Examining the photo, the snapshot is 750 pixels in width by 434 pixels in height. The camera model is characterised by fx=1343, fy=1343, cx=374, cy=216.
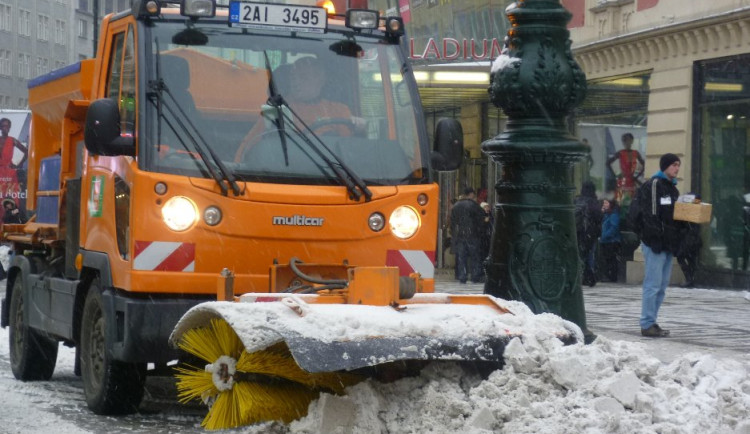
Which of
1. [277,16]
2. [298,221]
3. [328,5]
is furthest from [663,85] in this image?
[298,221]

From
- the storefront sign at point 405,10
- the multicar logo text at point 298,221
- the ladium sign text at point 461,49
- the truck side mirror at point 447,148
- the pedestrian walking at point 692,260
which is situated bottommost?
the pedestrian walking at point 692,260

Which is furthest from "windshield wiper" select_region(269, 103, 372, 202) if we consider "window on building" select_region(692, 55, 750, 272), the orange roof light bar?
"window on building" select_region(692, 55, 750, 272)

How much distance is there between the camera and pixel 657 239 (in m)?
12.8

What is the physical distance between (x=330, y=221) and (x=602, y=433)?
2.65m

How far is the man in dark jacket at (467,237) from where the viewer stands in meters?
23.1

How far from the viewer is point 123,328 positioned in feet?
25.2

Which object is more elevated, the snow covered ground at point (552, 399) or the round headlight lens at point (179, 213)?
the round headlight lens at point (179, 213)

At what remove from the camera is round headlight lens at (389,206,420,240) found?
8055 mm

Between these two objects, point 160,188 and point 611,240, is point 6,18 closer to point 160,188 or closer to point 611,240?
point 611,240

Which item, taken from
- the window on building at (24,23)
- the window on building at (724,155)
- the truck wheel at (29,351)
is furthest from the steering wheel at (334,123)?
the window on building at (24,23)

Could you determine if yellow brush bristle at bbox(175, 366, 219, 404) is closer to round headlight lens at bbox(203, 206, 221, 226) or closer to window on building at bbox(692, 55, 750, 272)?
round headlight lens at bbox(203, 206, 221, 226)

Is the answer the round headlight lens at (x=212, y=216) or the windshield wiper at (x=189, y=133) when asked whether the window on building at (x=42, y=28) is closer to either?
the windshield wiper at (x=189, y=133)

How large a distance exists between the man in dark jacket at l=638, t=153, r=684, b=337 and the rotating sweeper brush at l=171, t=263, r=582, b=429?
6.18 m

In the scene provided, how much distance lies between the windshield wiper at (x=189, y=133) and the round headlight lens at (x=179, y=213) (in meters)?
0.20
